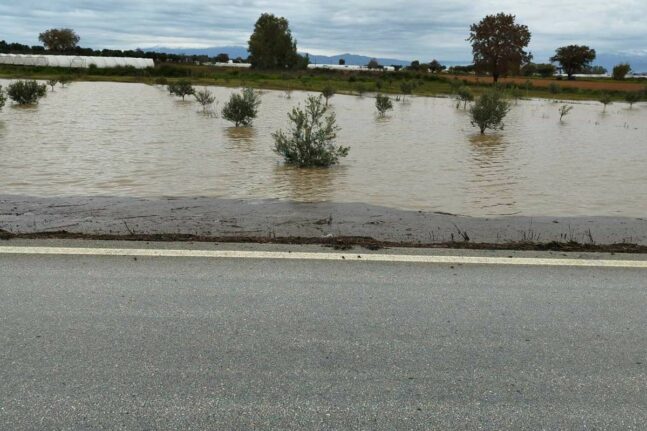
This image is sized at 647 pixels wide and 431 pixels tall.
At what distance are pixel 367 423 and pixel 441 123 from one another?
2796cm

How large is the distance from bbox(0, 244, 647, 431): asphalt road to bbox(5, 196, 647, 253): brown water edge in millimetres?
888

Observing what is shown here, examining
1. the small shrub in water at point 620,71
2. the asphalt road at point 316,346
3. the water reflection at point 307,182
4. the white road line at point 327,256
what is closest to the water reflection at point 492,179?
the water reflection at point 307,182

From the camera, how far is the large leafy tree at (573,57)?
124 meters

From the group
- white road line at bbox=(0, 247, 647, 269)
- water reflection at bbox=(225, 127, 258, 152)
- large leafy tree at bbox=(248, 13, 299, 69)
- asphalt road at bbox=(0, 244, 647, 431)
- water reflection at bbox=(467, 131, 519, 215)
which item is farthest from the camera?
large leafy tree at bbox=(248, 13, 299, 69)

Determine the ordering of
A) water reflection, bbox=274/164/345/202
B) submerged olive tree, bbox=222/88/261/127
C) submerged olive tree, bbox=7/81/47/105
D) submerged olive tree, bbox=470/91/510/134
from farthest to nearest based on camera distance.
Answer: submerged olive tree, bbox=7/81/47/105
submerged olive tree, bbox=470/91/510/134
submerged olive tree, bbox=222/88/261/127
water reflection, bbox=274/164/345/202

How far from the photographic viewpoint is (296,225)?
7.60 m

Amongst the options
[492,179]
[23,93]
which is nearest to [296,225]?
[492,179]

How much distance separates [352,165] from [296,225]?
735 centimetres

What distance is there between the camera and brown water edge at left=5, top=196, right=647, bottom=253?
19.5ft

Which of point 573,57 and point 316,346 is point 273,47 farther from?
Result: point 316,346

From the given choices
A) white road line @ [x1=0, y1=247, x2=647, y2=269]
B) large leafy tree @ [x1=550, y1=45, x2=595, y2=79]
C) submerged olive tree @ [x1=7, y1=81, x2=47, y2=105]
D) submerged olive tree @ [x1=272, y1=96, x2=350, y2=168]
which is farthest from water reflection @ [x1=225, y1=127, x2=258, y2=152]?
large leafy tree @ [x1=550, y1=45, x2=595, y2=79]

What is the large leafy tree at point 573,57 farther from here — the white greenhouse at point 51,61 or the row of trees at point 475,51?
the white greenhouse at point 51,61

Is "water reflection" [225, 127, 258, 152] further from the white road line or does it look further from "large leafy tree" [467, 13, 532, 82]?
"large leafy tree" [467, 13, 532, 82]

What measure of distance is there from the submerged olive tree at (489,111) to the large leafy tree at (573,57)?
109006 mm
